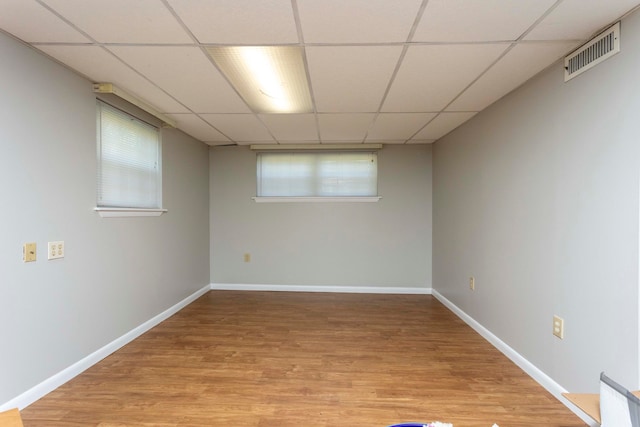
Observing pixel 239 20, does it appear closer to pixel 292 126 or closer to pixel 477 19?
pixel 477 19

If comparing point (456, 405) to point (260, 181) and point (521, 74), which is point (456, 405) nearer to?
point (521, 74)

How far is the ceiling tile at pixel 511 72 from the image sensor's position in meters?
1.87

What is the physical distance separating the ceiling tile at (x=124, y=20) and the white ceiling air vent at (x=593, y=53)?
2.26 metres

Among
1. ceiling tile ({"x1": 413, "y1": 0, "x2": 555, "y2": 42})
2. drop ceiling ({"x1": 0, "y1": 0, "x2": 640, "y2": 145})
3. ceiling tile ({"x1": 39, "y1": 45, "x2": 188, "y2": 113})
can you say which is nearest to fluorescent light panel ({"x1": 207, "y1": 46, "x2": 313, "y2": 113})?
drop ceiling ({"x1": 0, "y1": 0, "x2": 640, "y2": 145})

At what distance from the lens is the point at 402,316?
11.7 ft

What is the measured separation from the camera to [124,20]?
5.31ft

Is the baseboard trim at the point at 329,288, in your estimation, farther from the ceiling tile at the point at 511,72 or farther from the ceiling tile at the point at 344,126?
the ceiling tile at the point at 511,72

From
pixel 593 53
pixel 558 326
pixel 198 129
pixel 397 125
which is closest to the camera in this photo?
pixel 593 53

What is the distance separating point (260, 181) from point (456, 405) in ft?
12.1

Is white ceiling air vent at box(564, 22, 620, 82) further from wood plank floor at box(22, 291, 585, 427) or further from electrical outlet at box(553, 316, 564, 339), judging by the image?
wood plank floor at box(22, 291, 585, 427)

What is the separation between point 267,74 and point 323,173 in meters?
2.43

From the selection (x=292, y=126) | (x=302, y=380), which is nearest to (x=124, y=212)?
(x=292, y=126)

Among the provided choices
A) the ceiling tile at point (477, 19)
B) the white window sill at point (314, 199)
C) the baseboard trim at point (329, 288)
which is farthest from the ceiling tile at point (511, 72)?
the baseboard trim at point (329, 288)

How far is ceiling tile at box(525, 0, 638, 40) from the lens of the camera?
4.81 feet
